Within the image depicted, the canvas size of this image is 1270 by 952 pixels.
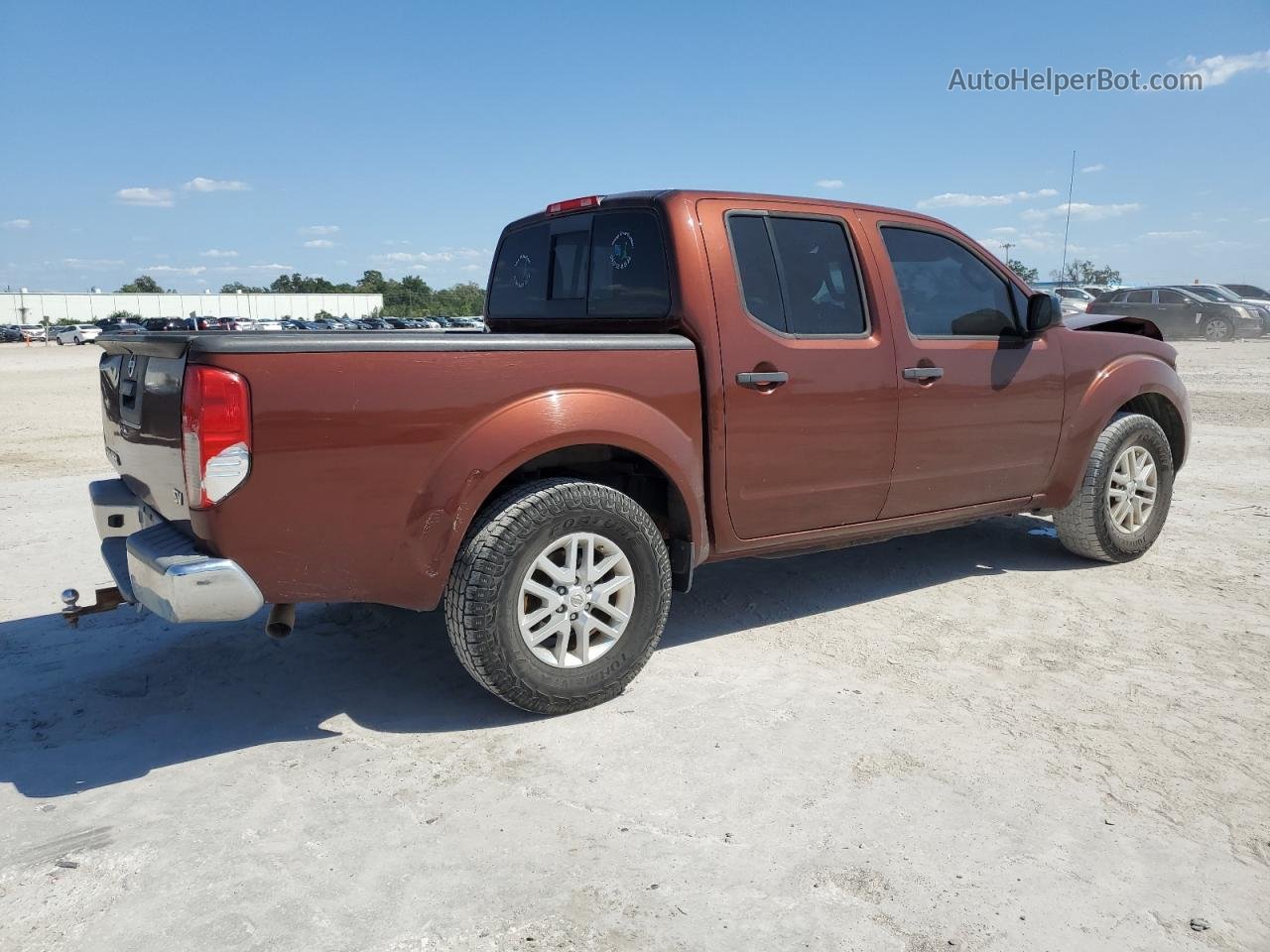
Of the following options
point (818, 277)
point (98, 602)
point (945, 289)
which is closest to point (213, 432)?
point (98, 602)

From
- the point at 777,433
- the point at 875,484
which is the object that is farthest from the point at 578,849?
the point at 875,484

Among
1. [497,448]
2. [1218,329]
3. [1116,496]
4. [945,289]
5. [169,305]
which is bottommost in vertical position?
[1116,496]

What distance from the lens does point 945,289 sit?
4676mm

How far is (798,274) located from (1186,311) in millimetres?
30917

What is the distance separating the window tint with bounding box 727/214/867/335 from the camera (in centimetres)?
399

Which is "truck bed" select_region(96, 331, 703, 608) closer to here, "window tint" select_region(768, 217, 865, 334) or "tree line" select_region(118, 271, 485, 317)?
"window tint" select_region(768, 217, 865, 334)

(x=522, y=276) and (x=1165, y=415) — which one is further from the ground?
(x=522, y=276)

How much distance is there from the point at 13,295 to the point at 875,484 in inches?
4487

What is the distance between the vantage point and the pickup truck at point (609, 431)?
297 centimetres

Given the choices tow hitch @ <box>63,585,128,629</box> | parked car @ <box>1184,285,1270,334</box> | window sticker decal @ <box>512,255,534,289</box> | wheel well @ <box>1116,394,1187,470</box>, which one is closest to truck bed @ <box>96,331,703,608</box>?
tow hitch @ <box>63,585,128,629</box>

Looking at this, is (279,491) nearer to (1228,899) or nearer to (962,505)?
(1228,899)

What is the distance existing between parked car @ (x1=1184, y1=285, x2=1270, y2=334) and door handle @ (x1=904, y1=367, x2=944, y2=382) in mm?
30697

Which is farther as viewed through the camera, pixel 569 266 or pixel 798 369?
pixel 569 266

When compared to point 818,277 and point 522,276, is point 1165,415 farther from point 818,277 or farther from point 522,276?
point 522,276
